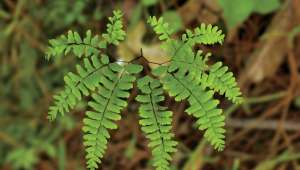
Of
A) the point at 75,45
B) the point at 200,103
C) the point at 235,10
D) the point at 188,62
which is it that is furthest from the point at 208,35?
the point at 235,10

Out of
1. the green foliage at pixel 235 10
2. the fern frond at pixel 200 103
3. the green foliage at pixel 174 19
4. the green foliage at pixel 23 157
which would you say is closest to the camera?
the fern frond at pixel 200 103

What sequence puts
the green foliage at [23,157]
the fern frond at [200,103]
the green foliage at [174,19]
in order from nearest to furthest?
the fern frond at [200,103] → the green foliage at [174,19] → the green foliage at [23,157]

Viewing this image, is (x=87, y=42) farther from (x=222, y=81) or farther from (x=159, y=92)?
(x=222, y=81)

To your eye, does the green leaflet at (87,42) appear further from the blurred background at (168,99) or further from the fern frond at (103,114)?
the blurred background at (168,99)

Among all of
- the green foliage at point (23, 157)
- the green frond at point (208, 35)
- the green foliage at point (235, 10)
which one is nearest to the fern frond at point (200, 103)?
the green frond at point (208, 35)

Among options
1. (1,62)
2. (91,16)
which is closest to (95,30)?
(91,16)

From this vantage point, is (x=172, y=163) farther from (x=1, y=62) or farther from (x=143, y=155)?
(x=1, y=62)
